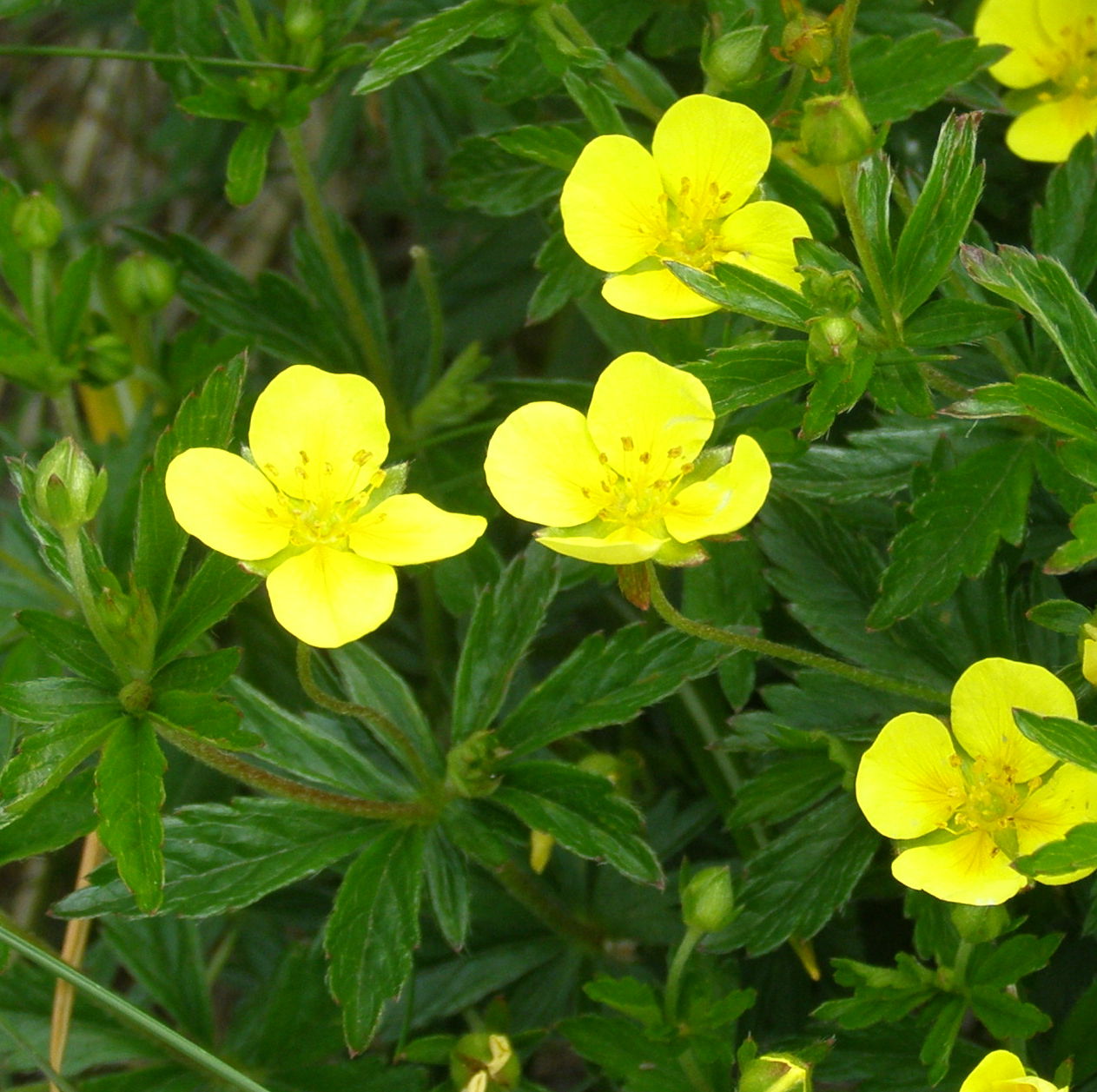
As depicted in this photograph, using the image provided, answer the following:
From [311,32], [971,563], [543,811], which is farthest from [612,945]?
[311,32]

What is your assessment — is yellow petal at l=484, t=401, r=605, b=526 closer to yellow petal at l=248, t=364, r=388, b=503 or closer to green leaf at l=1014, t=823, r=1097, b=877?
yellow petal at l=248, t=364, r=388, b=503

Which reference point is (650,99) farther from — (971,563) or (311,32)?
(971,563)

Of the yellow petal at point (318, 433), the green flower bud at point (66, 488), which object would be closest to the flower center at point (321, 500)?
the yellow petal at point (318, 433)

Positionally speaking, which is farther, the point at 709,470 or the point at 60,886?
the point at 60,886

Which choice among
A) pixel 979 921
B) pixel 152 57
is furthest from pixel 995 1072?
pixel 152 57

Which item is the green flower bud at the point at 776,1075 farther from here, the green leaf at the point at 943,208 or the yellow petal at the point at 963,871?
the green leaf at the point at 943,208

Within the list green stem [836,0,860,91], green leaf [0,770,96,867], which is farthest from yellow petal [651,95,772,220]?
green leaf [0,770,96,867]

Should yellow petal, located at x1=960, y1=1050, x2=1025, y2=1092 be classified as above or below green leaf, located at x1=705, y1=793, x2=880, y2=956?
above

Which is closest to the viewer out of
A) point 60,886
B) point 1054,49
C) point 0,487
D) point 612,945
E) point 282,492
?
point 282,492
